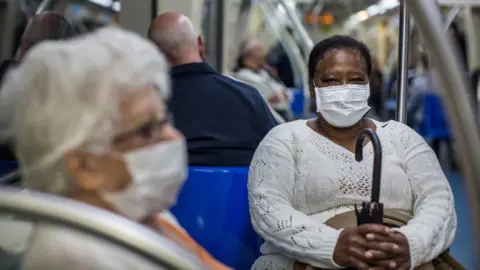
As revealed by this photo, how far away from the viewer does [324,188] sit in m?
2.23

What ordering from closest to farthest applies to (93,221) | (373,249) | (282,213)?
(93,221) < (373,249) < (282,213)

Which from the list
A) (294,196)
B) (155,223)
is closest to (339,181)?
Result: (294,196)

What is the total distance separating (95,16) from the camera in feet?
40.6

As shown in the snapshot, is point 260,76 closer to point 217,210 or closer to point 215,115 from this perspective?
point 215,115

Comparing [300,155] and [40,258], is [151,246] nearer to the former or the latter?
[40,258]

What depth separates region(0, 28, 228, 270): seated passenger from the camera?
47.6 inches

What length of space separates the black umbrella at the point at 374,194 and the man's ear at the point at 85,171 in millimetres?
992

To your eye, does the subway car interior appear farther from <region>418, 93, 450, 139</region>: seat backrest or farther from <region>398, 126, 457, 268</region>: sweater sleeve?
<region>418, 93, 450, 139</region>: seat backrest

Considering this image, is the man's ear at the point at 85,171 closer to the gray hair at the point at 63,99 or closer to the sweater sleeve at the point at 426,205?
the gray hair at the point at 63,99

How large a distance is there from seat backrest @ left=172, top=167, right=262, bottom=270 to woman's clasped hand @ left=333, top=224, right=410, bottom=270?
508 millimetres

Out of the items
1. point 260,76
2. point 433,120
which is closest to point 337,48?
point 260,76

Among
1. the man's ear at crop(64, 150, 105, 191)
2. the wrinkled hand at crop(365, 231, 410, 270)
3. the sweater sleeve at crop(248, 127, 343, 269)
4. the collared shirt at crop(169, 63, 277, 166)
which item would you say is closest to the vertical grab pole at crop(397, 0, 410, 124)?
the collared shirt at crop(169, 63, 277, 166)

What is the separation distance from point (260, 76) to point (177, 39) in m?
3.53

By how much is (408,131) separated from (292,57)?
231 inches
